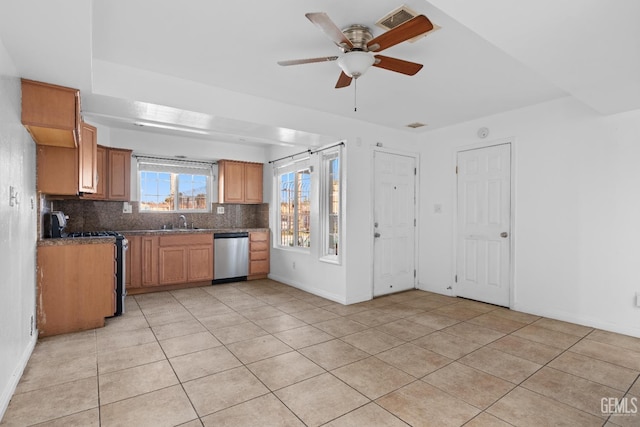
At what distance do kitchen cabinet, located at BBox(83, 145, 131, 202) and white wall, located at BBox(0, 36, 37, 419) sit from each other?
2.04 metres

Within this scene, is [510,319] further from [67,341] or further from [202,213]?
[202,213]

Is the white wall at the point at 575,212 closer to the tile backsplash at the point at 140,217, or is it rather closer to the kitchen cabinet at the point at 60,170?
the tile backsplash at the point at 140,217

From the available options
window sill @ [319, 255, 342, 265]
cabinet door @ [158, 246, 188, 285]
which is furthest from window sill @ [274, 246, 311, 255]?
cabinet door @ [158, 246, 188, 285]

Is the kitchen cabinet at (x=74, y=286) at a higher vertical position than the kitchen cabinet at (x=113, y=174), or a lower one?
lower

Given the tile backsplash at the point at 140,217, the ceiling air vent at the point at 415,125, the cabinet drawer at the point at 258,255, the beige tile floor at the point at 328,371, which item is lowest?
the beige tile floor at the point at 328,371

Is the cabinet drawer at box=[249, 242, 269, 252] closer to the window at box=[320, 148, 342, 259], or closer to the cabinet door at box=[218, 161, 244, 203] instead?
the cabinet door at box=[218, 161, 244, 203]

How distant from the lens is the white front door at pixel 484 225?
418 centimetres

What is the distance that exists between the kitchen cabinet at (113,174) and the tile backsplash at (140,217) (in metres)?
0.30

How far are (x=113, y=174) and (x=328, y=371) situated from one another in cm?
441

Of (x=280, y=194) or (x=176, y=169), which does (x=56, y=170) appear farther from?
(x=280, y=194)

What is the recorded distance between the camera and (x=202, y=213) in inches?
240

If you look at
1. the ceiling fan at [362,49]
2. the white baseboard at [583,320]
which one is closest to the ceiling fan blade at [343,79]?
the ceiling fan at [362,49]

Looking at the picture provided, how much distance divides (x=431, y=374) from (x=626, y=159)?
2.93 m

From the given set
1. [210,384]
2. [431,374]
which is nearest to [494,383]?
[431,374]
